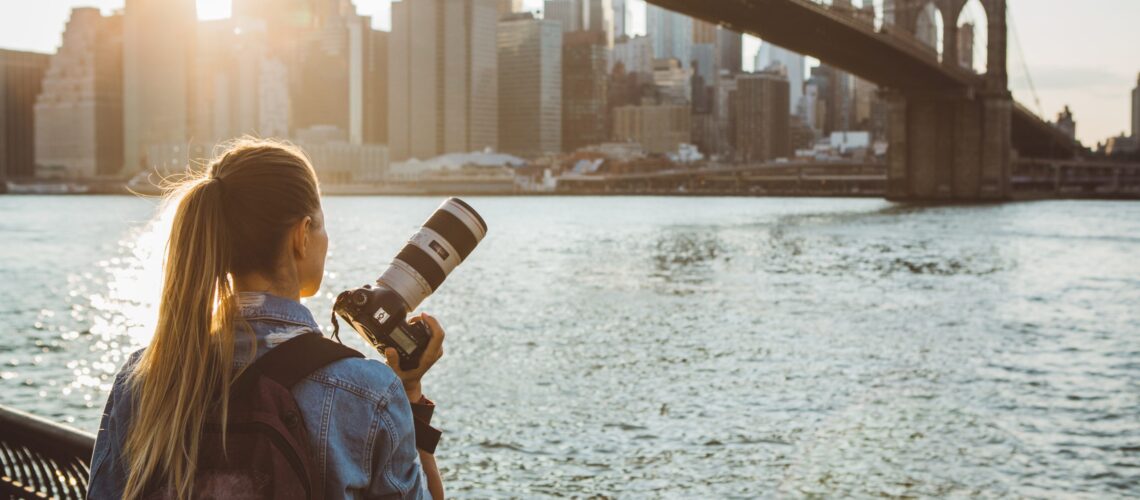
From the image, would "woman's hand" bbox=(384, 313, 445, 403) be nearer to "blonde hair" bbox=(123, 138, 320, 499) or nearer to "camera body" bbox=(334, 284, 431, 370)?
"camera body" bbox=(334, 284, 431, 370)

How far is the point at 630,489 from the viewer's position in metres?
6.71

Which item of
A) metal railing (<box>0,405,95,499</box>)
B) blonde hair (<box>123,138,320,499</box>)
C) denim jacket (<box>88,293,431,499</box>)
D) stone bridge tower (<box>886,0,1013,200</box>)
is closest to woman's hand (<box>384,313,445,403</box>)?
denim jacket (<box>88,293,431,499</box>)

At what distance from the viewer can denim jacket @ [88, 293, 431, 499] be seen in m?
1.58

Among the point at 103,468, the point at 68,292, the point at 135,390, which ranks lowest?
the point at 68,292

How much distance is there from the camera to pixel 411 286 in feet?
6.42

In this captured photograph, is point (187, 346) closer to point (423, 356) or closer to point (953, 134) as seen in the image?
point (423, 356)

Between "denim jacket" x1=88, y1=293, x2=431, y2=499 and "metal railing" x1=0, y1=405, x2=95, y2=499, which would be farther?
"metal railing" x1=0, y1=405, x2=95, y2=499

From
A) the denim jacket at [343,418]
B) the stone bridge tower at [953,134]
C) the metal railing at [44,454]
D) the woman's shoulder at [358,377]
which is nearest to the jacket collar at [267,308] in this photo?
the denim jacket at [343,418]

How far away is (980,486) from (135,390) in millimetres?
6136

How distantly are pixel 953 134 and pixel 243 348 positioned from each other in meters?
71.9

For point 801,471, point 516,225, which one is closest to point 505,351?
point 801,471

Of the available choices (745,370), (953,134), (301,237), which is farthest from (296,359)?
(953,134)

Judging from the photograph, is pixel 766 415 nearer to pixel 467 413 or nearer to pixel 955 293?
pixel 467 413

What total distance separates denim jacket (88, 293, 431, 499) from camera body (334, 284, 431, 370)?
127 mm
